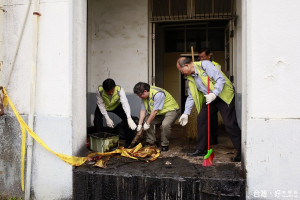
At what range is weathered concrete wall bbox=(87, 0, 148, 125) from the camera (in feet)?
20.0

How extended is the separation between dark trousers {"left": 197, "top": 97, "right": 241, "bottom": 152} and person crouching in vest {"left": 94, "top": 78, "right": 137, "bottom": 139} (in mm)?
1216

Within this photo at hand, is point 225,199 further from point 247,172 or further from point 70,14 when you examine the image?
point 70,14

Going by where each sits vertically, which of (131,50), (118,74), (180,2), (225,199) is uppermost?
(180,2)

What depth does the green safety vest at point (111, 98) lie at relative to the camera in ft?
16.4

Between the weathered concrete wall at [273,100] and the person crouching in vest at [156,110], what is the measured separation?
5.53 feet

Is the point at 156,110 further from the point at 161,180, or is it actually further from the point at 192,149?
the point at 161,180

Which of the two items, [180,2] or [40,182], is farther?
[180,2]

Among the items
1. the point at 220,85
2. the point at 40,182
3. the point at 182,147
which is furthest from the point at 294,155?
the point at 40,182

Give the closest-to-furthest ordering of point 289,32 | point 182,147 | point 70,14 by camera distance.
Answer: point 289,32
point 70,14
point 182,147

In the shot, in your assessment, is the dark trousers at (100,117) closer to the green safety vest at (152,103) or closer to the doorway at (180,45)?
the green safety vest at (152,103)

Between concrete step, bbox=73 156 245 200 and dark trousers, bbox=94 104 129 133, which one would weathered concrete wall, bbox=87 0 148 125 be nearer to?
dark trousers, bbox=94 104 129 133

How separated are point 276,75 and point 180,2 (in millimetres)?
3564

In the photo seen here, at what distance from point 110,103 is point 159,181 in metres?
Answer: 2.18

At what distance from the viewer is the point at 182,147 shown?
4.91 meters
